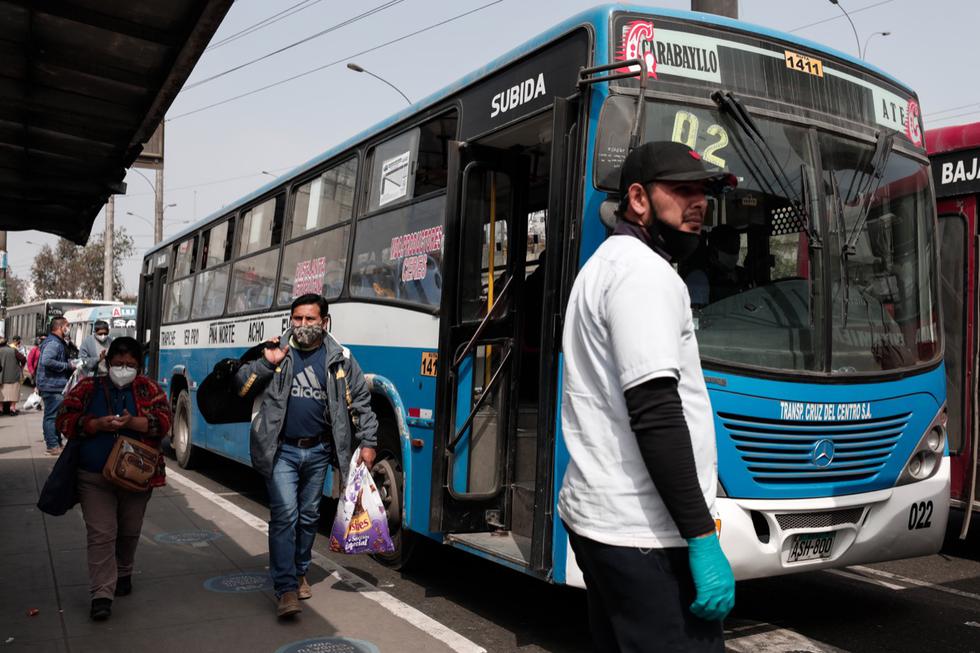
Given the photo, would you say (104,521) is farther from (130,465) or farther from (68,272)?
(68,272)

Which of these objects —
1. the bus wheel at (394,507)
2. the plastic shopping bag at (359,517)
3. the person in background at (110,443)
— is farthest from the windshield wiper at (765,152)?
the person in background at (110,443)

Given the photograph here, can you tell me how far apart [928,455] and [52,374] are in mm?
12072

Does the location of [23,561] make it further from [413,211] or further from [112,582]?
[413,211]

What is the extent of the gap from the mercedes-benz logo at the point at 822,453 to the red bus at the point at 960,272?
10.1 ft

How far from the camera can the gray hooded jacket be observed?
5602 mm

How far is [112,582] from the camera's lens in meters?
5.54

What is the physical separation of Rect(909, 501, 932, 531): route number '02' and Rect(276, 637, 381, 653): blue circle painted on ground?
2985 millimetres

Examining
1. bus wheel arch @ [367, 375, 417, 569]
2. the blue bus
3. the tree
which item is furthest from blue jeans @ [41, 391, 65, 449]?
the tree

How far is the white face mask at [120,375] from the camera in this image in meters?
5.79

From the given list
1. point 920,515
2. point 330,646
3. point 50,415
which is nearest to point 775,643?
point 920,515

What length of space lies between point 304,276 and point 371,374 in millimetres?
1889

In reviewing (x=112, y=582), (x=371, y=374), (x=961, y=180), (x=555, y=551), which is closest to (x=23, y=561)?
(x=112, y=582)

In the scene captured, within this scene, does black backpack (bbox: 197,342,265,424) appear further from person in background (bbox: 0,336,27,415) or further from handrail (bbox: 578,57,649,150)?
person in background (bbox: 0,336,27,415)

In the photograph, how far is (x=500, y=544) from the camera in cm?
541
